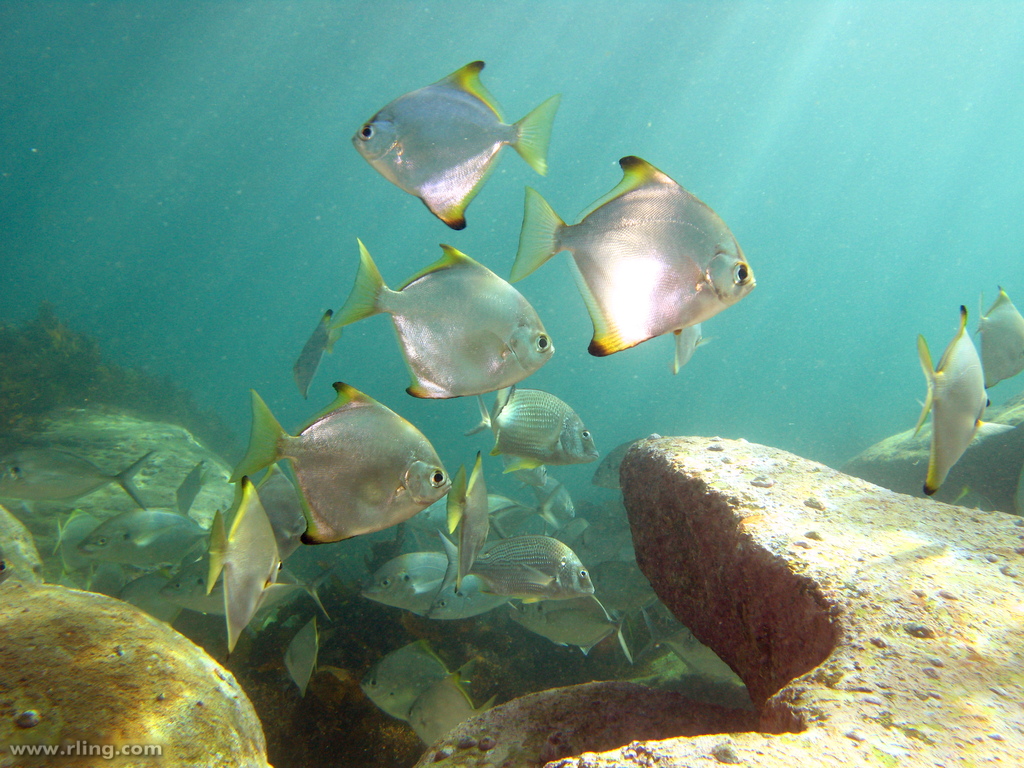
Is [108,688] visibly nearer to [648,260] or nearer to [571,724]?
[571,724]

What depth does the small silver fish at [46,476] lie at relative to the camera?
3559mm

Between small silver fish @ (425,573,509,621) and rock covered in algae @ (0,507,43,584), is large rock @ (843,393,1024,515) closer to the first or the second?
small silver fish @ (425,573,509,621)

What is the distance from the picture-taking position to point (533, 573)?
252 centimetres

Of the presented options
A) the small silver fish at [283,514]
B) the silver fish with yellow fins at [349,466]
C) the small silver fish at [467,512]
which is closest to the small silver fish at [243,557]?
the silver fish with yellow fins at [349,466]

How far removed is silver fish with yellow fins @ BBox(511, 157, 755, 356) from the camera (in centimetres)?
132

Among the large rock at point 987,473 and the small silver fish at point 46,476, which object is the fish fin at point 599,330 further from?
the small silver fish at point 46,476

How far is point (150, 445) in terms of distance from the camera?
9.01 meters

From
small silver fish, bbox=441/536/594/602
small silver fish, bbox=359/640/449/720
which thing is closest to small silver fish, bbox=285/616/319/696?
small silver fish, bbox=359/640/449/720

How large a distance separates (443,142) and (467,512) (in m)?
1.47

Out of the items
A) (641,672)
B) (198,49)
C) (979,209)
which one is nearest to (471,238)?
(198,49)

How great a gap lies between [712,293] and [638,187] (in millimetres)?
→ 407

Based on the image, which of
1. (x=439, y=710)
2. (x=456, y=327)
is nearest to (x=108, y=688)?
(x=456, y=327)

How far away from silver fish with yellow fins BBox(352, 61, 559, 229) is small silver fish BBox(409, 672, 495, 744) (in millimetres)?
2631

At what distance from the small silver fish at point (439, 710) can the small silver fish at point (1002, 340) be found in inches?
150
